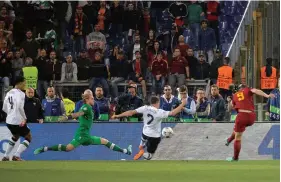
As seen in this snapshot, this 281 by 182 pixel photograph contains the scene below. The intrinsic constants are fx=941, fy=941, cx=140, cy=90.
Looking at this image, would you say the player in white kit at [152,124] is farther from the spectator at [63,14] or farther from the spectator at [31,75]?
the spectator at [63,14]

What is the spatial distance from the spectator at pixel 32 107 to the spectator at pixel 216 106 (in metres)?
4.42

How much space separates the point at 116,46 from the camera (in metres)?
28.8

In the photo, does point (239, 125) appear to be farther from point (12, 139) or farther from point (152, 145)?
point (12, 139)

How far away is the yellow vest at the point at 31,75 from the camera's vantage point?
26.9m

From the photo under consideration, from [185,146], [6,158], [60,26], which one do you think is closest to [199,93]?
[185,146]

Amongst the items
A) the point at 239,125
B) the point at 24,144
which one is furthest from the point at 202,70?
the point at 24,144

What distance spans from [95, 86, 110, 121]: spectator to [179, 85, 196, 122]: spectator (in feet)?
6.51

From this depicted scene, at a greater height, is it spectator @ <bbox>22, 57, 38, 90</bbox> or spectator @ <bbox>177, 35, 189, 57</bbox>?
spectator @ <bbox>177, 35, 189, 57</bbox>

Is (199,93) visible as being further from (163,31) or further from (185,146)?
(163,31)

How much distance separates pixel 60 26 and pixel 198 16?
14.5 ft

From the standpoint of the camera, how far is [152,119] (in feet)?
74.0

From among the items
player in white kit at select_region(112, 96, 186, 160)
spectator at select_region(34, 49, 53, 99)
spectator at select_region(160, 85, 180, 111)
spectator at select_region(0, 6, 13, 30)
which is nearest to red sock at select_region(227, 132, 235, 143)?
player in white kit at select_region(112, 96, 186, 160)

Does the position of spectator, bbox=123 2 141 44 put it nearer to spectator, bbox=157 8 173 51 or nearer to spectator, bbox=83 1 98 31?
spectator, bbox=157 8 173 51

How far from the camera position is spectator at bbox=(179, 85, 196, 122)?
75.7ft
